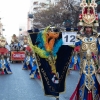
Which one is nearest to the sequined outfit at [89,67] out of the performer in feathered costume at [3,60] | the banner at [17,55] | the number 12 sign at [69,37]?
the number 12 sign at [69,37]

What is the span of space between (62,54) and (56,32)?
545 mm

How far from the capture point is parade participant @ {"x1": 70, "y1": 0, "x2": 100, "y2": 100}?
7008 millimetres

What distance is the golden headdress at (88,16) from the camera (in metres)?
7.06

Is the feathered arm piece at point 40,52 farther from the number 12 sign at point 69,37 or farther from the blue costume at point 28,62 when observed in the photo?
the blue costume at point 28,62

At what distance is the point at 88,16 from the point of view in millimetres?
7113

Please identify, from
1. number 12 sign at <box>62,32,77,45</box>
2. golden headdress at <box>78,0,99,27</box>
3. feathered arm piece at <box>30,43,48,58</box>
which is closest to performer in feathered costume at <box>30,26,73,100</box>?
feathered arm piece at <box>30,43,48,58</box>

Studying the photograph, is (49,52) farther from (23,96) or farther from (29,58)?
(29,58)

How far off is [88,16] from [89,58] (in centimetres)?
89

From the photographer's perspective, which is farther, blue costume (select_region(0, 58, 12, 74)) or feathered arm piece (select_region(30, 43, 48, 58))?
blue costume (select_region(0, 58, 12, 74))

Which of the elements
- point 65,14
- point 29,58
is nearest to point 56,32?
point 29,58

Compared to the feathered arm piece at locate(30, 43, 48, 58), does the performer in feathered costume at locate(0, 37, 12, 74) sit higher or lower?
lower

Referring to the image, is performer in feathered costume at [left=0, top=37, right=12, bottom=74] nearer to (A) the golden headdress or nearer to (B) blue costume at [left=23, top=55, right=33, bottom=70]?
(B) blue costume at [left=23, top=55, right=33, bottom=70]

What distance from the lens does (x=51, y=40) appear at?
7211 mm

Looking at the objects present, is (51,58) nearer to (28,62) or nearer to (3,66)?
(3,66)
